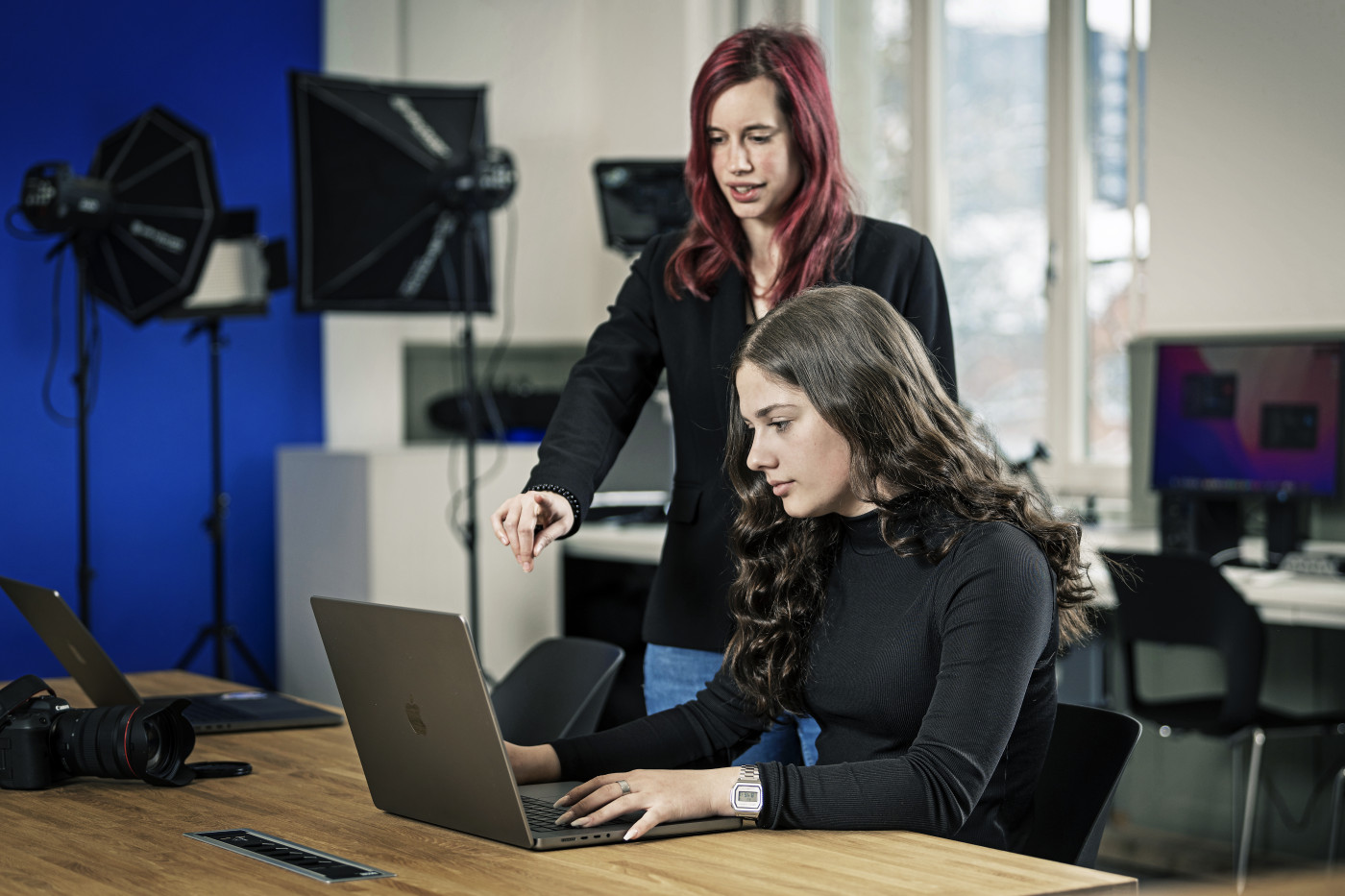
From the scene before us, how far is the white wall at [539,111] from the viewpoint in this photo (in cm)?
495

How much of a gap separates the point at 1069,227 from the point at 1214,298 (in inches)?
26.8

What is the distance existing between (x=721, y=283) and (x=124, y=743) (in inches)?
37.2

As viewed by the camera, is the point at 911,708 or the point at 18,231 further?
the point at 18,231

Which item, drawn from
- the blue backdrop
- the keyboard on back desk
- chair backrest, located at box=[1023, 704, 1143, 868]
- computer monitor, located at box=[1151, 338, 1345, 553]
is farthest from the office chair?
the blue backdrop

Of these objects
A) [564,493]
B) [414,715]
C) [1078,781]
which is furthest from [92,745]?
[1078,781]

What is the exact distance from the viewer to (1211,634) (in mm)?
3178

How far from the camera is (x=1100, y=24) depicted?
4.32m

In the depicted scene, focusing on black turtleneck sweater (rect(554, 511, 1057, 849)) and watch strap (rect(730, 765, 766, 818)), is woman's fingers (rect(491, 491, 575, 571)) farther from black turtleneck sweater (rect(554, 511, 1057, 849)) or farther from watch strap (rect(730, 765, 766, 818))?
watch strap (rect(730, 765, 766, 818))

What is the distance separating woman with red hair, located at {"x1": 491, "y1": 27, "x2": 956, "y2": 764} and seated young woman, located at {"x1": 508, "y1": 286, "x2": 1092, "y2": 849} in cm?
23

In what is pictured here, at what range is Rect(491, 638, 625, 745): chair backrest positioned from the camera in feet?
6.91

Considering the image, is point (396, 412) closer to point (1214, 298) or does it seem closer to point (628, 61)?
point (628, 61)

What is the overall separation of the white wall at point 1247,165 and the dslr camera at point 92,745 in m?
2.99

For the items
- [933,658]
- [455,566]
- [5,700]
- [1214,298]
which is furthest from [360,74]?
[933,658]

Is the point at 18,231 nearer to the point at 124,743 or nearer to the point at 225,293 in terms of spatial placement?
the point at 225,293
